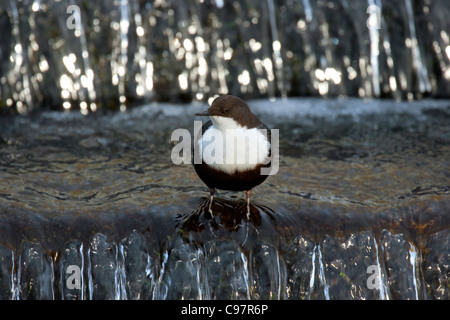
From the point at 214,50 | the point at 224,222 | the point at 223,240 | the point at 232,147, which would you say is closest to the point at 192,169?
the point at 224,222

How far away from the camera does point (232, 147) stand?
340 centimetres

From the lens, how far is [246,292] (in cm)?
375

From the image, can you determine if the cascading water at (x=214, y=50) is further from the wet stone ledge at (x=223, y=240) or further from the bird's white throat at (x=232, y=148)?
the bird's white throat at (x=232, y=148)

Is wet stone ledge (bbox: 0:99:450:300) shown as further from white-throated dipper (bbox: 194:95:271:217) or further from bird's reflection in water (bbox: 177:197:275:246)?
white-throated dipper (bbox: 194:95:271:217)

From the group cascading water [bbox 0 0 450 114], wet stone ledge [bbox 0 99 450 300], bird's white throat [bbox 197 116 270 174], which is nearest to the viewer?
bird's white throat [bbox 197 116 270 174]

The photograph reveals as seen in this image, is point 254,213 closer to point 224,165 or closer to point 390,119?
point 224,165

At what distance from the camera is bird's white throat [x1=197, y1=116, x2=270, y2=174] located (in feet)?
11.1

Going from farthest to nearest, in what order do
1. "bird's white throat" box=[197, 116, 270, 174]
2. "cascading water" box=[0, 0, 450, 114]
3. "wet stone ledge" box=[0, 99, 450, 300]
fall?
"cascading water" box=[0, 0, 450, 114], "wet stone ledge" box=[0, 99, 450, 300], "bird's white throat" box=[197, 116, 270, 174]

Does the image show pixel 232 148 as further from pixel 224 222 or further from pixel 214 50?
pixel 214 50

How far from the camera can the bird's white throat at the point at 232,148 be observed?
11.1 feet

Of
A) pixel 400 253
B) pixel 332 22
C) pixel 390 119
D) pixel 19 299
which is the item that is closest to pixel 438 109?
pixel 390 119

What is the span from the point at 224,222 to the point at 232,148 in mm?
587

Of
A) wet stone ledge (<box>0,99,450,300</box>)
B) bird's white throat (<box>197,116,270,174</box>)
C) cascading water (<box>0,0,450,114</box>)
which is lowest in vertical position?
wet stone ledge (<box>0,99,450,300</box>)

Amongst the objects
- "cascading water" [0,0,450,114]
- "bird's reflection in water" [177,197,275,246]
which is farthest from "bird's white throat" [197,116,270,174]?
"cascading water" [0,0,450,114]
